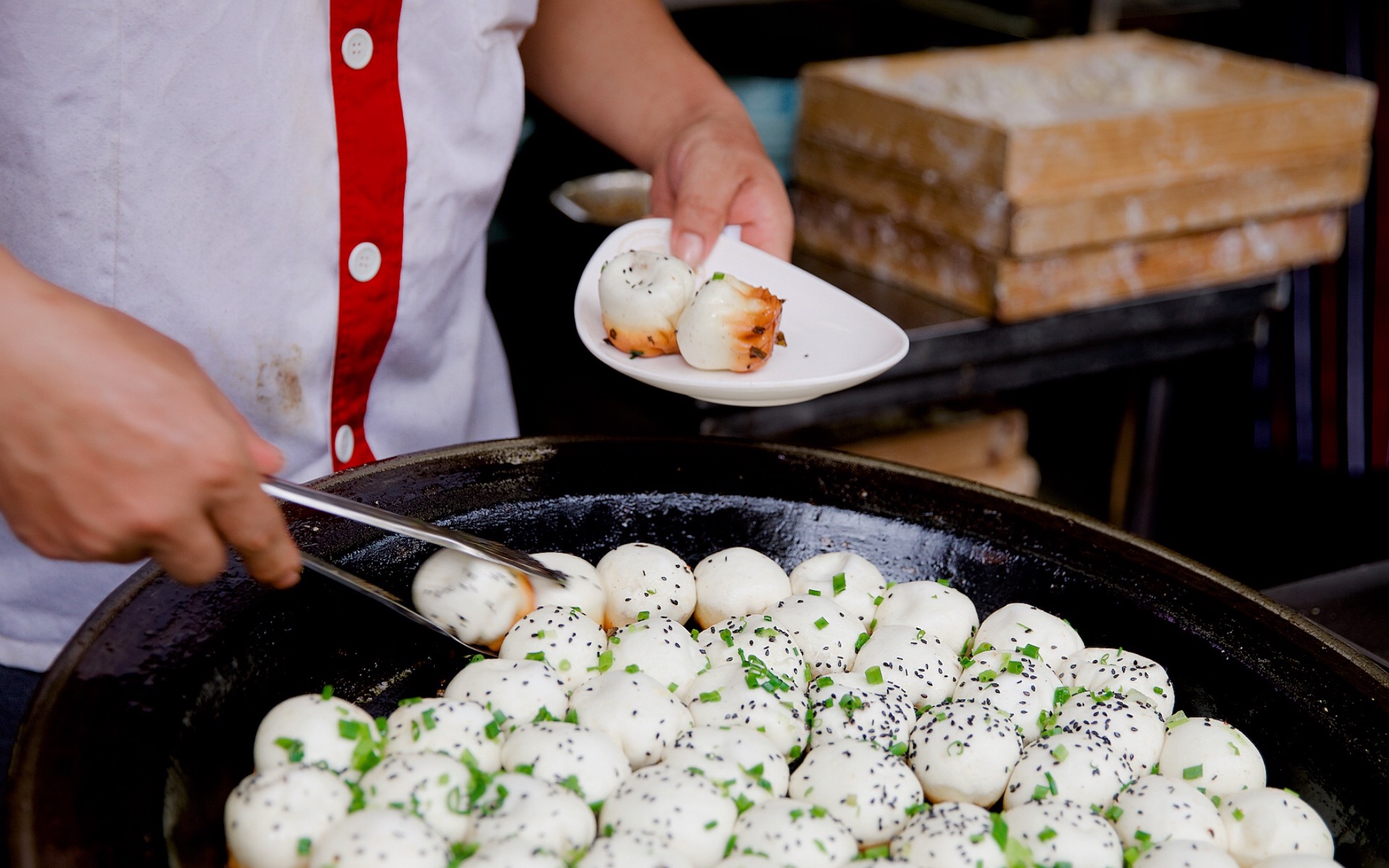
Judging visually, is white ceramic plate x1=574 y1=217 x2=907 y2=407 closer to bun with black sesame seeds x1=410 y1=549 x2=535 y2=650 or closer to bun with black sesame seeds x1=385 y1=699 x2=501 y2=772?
bun with black sesame seeds x1=410 y1=549 x2=535 y2=650

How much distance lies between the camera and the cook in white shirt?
1.24 metres

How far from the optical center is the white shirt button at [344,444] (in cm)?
150

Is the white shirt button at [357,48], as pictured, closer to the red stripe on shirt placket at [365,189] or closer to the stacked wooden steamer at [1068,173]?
the red stripe on shirt placket at [365,189]

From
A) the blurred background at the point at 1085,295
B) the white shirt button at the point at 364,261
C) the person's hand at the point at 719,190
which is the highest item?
the person's hand at the point at 719,190

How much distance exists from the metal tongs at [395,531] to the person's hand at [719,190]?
1.68 feet

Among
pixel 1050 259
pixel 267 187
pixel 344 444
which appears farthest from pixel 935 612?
pixel 1050 259

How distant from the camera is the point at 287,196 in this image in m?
1.35

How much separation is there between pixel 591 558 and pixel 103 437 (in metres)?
0.67

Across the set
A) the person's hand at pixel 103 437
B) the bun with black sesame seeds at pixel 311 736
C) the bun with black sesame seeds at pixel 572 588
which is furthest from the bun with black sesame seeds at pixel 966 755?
the person's hand at pixel 103 437

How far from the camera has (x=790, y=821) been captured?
97cm

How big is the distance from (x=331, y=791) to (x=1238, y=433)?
136 inches

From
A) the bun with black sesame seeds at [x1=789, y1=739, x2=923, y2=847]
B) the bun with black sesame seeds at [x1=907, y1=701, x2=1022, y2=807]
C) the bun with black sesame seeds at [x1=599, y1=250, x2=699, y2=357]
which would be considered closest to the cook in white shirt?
the bun with black sesame seeds at [x1=599, y1=250, x2=699, y2=357]

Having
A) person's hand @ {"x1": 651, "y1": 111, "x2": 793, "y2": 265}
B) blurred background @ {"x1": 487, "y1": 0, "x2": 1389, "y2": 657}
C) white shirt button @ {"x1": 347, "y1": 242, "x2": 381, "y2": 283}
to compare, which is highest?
person's hand @ {"x1": 651, "y1": 111, "x2": 793, "y2": 265}

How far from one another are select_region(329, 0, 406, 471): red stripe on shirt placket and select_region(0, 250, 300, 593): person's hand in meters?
0.61
